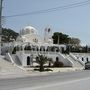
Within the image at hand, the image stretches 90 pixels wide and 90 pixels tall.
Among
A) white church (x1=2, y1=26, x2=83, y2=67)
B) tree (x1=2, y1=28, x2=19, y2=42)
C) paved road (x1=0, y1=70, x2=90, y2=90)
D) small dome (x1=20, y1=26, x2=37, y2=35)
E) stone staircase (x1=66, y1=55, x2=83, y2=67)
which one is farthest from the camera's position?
tree (x1=2, y1=28, x2=19, y2=42)

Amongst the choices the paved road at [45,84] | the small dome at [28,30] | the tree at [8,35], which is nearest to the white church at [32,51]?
the small dome at [28,30]

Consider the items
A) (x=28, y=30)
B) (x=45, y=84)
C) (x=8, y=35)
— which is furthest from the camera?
(x=8, y=35)

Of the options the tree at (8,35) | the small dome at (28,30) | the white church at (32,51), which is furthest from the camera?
the tree at (8,35)

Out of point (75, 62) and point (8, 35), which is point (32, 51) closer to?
point (75, 62)

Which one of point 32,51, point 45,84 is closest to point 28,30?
point 32,51

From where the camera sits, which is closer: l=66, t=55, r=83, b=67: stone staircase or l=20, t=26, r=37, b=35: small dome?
l=66, t=55, r=83, b=67: stone staircase

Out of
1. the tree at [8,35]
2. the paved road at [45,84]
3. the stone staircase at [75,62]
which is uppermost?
the tree at [8,35]

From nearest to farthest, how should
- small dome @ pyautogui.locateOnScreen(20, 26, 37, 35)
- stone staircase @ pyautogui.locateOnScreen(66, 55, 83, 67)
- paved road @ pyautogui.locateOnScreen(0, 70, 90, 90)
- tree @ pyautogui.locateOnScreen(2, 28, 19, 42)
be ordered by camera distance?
paved road @ pyautogui.locateOnScreen(0, 70, 90, 90) < stone staircase @ pyautogui.locateOnScreen(66, 55, 83, 67) < small dome @ pyautogui.locateOnScreen(20, 26, 37, 35) < tree @ pyautogui.locateOnScreen(2, 28, 19, 42)

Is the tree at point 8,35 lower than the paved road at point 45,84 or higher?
higher

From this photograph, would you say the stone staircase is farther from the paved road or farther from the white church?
the paved road

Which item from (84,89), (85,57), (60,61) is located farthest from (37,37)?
(84,89)

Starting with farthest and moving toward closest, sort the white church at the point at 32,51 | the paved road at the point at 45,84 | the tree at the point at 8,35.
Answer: the tree at the point at 8,35 < the white church at the point at 32,51 < the paved road at the point at 45,84

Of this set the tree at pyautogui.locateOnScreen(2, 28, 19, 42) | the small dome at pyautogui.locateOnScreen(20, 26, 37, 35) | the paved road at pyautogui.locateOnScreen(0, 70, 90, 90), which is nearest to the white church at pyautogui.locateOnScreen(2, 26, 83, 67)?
the small dome at pyautogui.locateOnScreen(20, 26, 37, 35)

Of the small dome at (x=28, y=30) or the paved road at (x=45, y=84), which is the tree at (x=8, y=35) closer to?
the small dome at (x=28, y=30)
